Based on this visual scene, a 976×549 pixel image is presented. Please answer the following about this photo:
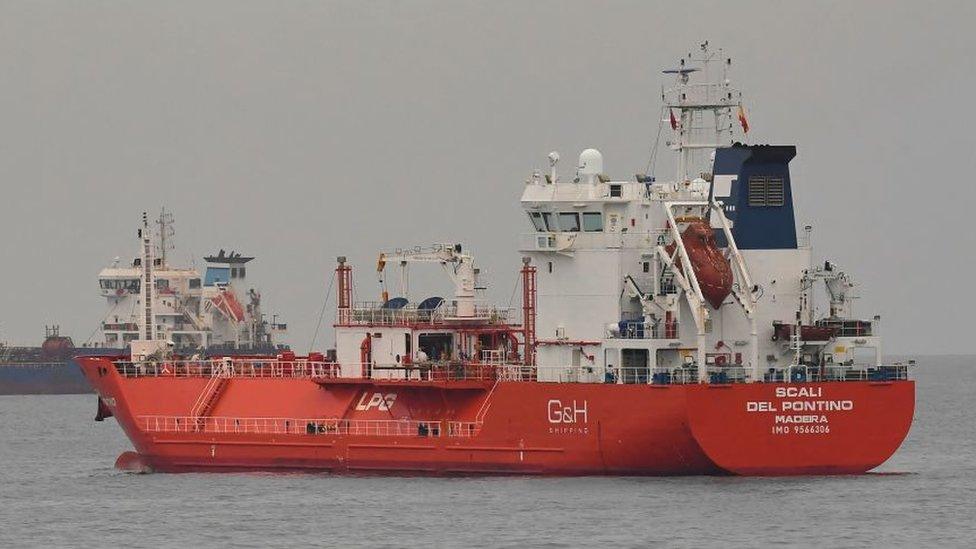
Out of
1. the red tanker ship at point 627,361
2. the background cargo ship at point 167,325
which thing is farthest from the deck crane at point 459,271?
the background cargo ship at point 167,325

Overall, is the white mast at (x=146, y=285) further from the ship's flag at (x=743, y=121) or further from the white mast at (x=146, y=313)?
the ship's flag at (x=743, y=121)

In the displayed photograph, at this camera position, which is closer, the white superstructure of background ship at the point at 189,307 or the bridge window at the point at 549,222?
the bridge window at the point at 549,222

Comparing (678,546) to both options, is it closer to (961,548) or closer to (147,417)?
(961,548)

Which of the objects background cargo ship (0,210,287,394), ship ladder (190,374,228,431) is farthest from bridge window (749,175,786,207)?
background cargo ship (0,210,287,394)

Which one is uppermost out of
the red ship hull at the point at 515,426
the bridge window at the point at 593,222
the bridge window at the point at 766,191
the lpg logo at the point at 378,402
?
the bridge window at the point at 766,191

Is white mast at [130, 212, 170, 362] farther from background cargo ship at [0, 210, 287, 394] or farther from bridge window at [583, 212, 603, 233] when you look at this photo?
background cargo ship at [0, 210, 287, 394]

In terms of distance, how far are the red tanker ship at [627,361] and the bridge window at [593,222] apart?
37mm

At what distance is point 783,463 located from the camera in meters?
46.7

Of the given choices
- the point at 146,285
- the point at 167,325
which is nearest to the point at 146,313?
the point at 146,285

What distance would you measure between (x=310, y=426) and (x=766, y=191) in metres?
12.2

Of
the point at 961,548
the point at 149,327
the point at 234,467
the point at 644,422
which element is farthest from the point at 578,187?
the point at 149,327

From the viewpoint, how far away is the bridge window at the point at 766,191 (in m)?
49.1

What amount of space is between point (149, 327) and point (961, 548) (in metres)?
31.4

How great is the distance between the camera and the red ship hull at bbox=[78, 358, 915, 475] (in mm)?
46375
